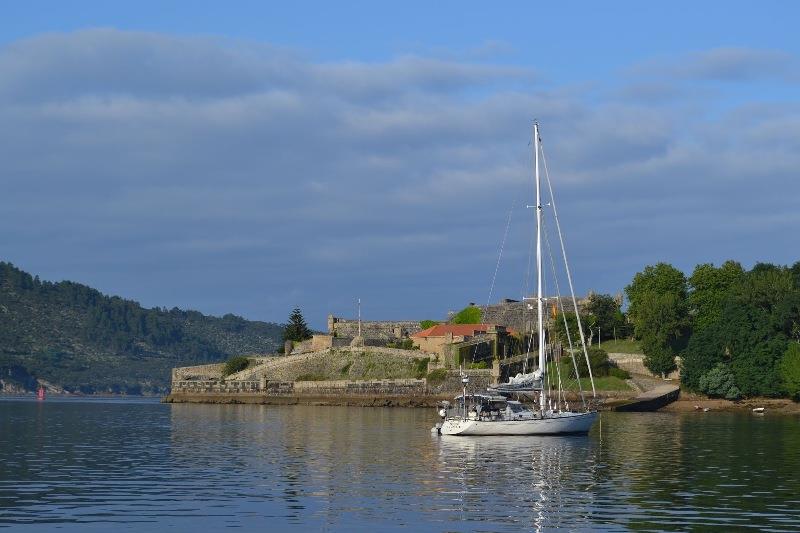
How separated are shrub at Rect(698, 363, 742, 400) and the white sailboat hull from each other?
32811 millimetres

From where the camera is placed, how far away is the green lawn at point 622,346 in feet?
339

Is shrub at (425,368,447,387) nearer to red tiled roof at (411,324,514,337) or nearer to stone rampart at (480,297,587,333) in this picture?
red tiled roof at (411,324,514,337)

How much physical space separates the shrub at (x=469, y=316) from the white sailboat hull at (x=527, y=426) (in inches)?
2662

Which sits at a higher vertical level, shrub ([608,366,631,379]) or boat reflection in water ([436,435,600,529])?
shrub ([608,366,631,379])

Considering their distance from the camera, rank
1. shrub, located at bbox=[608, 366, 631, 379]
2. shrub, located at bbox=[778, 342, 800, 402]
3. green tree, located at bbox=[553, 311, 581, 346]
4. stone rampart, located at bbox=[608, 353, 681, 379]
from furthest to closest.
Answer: green tree, located at bbox=[553, 311, 581, 346] → stone rampart, located at bbox=[608, 353, 681, 379] → shrub, located at bbox=[608, 366, 631, 379] → shrub, located at bbox=[778, 342, 800, 402]

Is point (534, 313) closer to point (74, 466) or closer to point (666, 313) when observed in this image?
point (666, 313)

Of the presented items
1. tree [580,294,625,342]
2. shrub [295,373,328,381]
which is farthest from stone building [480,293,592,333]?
shrub [295,373,328,381]

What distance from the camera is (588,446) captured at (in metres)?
51.6

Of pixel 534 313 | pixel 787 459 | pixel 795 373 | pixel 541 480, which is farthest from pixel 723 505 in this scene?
pixel 534 313

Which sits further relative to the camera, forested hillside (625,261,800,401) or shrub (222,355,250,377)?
shrub (222,355,250,377)

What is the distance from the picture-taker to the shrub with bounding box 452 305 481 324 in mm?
126312

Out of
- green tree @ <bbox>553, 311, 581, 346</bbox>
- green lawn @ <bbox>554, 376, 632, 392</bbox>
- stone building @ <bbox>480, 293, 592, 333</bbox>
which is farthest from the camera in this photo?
stone building @ <bbox>480, 293, 592, 333</bbox>

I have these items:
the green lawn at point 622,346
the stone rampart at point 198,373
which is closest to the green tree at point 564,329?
the green lawn at point 622,346

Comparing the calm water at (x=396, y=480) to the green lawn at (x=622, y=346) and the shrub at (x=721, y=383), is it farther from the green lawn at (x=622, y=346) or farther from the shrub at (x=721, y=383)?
the green lawn at (x=622, y=346)
